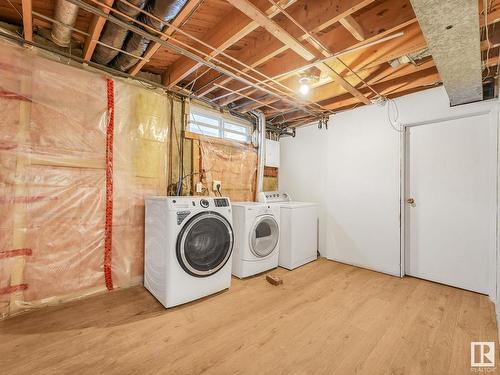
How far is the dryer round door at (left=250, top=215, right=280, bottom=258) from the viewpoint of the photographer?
271 cm

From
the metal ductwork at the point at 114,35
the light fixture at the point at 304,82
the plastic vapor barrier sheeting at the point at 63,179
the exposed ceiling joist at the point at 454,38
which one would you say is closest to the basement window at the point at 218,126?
the plastic vapor barrier sheeting at the point at 63,179

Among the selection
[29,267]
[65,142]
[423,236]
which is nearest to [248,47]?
[65,142]

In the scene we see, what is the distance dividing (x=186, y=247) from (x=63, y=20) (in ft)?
6.34

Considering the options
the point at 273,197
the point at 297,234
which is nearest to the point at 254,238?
the point at 297,234

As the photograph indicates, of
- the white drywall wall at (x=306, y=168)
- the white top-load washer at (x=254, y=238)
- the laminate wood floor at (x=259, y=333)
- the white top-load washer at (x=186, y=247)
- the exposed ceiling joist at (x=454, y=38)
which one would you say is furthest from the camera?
the white drywall wall at (x=306, y=168)

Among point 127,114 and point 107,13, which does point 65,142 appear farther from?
point 107,13

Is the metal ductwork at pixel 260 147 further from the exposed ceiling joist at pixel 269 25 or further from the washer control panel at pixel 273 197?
the exposed ceiling joist at pixel 269 25

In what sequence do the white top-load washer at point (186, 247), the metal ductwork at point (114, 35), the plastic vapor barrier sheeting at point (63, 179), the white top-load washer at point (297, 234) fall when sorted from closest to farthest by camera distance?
the metal ductwork at point (114, 35), the plastic vapor barrier sheeting at point (63, 179), the white top-load washer at point (186, 247), the white top-load washer at point (297, 234)

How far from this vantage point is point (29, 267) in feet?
6.13

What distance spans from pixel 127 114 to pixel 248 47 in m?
1.38

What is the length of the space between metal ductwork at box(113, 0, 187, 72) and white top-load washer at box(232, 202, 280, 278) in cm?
177

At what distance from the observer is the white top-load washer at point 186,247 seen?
1969mm

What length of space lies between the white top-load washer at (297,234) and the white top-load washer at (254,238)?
15 centimetres

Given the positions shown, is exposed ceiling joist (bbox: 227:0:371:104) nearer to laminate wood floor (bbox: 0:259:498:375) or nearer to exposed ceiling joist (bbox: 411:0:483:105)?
exposed ceiling joist (bbox: 411:0:483:105)
